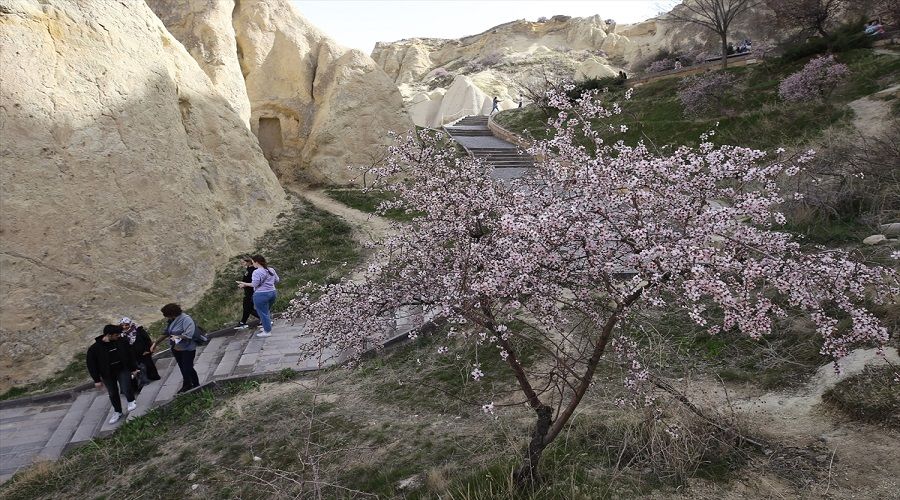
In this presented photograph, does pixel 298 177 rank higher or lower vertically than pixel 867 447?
higher

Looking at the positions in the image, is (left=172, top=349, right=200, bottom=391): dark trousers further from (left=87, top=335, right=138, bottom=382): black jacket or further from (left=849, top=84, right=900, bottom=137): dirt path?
(left=849, top=84, right=900, bottom=137): dirt path

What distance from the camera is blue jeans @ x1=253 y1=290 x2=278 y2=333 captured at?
393 inches

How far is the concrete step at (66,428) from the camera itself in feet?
26.3

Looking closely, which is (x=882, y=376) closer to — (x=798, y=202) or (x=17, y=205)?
(x=798, y=202)

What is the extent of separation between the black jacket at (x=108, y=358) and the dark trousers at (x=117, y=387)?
0.21 ft

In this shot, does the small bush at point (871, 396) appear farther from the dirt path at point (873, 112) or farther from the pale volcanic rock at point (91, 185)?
the pale volcanic rock at point (91, 185)

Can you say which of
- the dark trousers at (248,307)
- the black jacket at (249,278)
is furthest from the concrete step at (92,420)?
the black jacket at (249,278)

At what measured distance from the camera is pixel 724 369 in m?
6.60

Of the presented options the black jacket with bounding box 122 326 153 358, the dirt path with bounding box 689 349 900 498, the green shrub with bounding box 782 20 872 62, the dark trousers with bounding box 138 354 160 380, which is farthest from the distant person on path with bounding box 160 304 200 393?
the green shrub with bounding box 782 20 872 62

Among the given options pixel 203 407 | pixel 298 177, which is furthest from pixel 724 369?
pixel 298 177

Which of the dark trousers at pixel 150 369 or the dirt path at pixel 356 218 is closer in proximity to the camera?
the dark trousers at pixel 150 369

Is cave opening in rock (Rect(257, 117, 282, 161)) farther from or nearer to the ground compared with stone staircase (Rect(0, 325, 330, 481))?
farther from the ground

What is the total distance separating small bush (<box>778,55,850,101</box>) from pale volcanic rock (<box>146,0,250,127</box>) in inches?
718

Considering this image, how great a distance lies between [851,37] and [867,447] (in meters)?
20.6
